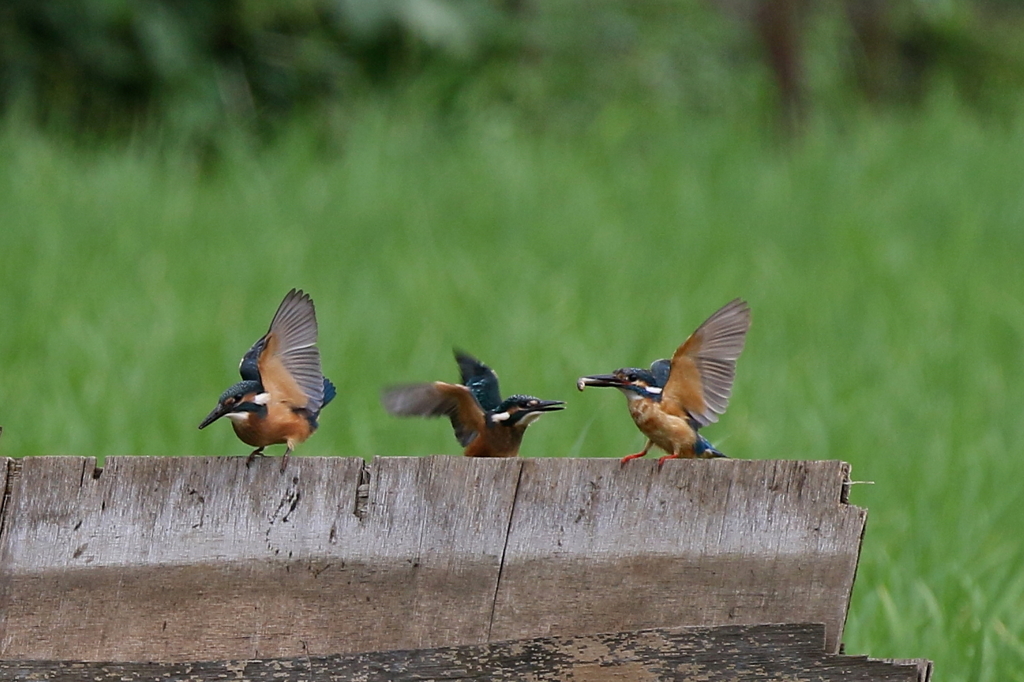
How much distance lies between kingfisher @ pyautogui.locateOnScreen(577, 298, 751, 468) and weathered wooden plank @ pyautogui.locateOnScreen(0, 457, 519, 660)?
0.34 m

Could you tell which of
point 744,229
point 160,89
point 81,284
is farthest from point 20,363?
point 160,89

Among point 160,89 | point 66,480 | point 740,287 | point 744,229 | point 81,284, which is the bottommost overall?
point 66,480

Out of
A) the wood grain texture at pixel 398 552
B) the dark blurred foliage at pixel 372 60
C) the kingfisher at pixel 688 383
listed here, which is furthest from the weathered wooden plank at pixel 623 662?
the dark blurred foliage at pixel 372 60

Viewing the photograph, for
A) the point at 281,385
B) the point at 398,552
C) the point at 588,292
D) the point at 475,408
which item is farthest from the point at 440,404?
the point at 588,292

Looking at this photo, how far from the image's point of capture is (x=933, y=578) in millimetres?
3195

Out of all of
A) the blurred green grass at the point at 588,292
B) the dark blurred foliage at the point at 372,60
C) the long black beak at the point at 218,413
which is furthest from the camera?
the dark blurred foliage at the point at 372,60

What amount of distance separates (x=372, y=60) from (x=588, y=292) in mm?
4120

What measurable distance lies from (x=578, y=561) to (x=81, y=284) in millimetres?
4326

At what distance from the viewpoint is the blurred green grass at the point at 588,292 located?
3.81m

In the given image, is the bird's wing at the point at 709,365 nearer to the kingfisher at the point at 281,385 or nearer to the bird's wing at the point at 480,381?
the bird's wing at the point at 480,381

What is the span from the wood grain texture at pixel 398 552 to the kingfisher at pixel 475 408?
9.9 inches

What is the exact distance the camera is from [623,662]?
163cm

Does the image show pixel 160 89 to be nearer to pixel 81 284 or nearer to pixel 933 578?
pixel 81 284

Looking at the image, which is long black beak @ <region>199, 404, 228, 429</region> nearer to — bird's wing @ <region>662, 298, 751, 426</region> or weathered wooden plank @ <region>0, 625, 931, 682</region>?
weathered wooden plank @ <region>0, 625, 931, 682</region>
